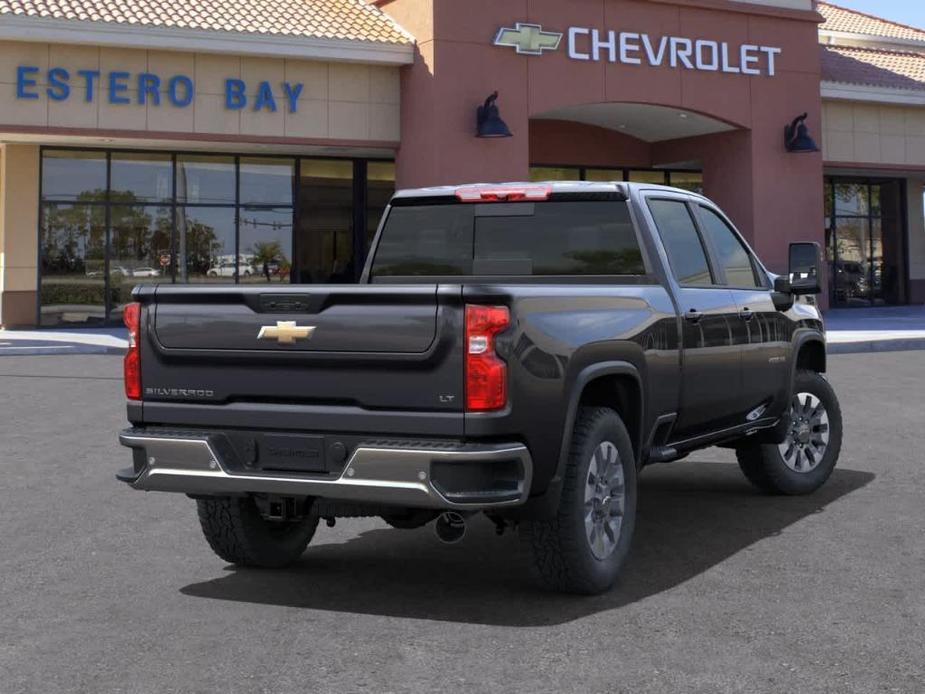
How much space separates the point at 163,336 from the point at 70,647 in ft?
4.82

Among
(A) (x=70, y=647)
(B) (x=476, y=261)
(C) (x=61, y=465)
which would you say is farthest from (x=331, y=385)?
(C) (x=61, y=465)

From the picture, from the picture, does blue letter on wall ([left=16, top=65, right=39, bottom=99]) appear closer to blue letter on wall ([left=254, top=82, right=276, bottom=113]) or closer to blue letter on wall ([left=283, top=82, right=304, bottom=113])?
blue letter on wall ([left=254, top=82, right=276, bottom=113])

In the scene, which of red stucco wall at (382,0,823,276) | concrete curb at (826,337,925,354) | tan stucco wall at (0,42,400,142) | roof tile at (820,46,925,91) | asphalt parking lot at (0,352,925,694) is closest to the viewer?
asphalt parking lot at (0,352,925,694)

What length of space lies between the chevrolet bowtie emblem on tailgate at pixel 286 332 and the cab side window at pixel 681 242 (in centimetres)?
237

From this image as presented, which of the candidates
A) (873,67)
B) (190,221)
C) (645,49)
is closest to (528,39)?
(645,49)

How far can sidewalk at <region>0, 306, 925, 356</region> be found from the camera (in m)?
22.9

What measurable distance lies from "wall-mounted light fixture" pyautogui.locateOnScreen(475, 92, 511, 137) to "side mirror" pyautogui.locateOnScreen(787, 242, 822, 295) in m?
19.0

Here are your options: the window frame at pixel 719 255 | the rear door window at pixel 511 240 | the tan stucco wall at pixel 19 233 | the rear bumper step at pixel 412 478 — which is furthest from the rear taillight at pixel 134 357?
the tan stucco wall at pixel 19 233

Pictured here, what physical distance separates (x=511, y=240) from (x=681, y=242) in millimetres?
977

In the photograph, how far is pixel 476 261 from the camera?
736cm

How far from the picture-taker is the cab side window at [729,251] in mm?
7723

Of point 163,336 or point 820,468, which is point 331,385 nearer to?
point 163,336

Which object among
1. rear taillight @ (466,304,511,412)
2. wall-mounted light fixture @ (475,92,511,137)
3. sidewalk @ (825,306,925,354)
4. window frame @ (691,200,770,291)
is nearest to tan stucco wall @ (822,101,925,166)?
sidewalk @ (825,306,925,354)

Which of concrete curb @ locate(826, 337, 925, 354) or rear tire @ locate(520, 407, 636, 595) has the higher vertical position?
concrete curb @ locate(826, 337, 925, 354)
